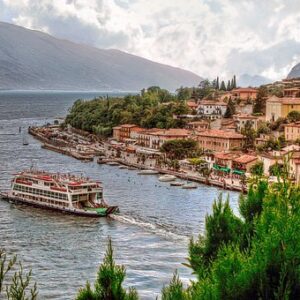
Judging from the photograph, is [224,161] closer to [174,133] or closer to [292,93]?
[174,133]

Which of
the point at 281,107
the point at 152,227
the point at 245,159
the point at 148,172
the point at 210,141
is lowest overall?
the point at 152,227

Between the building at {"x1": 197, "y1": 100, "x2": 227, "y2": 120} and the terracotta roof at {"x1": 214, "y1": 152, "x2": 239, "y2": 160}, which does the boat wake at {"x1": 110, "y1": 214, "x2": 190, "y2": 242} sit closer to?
the terracotta roof at {"x1": 214, "y1": 152, "x2": 239, "y2": 160}

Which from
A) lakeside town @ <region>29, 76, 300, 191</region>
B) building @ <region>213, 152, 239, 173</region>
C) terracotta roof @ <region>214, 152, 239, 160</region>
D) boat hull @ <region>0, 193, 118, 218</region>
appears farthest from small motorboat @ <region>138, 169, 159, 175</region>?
boat hull @ <region>0, 193, 118, 218</region>

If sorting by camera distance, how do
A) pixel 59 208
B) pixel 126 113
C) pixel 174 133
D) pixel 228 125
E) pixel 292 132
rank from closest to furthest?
pixel 59 208 → pixel 292 132 → pixel 174 133 → pixel 228 125 → pixel 126 113

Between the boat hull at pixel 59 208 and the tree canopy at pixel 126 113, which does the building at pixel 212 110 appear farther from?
the boat hull at pixel 59 208

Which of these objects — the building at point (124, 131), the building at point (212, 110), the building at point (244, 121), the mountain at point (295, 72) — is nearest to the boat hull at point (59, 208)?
the building at point (244, 121)

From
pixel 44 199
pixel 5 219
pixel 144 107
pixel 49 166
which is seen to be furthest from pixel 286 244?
pixel 144 107

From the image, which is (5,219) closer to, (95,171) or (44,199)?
(44,199)

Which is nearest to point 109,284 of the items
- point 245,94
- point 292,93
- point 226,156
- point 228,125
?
point 226,156
